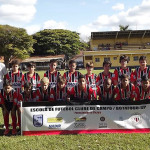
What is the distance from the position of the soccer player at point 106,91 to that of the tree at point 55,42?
44.0 metres

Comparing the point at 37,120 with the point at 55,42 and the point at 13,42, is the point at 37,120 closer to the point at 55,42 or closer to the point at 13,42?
the point at 13,42

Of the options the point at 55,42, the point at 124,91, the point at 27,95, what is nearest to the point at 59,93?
the point at 27,95

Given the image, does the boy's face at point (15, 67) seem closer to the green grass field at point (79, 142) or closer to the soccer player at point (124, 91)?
the green grass field at point (79, 142)

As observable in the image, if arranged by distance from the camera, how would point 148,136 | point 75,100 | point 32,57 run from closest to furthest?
point 148,136, point 75,100, point 32,57

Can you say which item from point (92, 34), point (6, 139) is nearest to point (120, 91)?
point (6, 139)

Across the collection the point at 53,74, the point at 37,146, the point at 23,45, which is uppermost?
the point at 23,45

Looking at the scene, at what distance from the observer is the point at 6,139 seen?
4926mm

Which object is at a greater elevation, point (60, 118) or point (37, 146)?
point (60, 118)

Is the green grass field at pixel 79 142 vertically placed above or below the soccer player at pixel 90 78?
below

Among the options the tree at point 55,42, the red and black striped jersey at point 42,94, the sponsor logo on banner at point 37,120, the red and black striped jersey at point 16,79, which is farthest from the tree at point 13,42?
the sponsor logo on banner at point 37,120

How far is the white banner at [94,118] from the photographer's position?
5.16 m

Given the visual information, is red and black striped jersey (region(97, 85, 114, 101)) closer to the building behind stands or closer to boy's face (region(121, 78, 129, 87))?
boy's face (region(121, 78, 129, 87))

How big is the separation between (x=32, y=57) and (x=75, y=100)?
1936 inches

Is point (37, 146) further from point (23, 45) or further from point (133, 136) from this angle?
point (23, 45)
